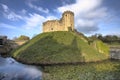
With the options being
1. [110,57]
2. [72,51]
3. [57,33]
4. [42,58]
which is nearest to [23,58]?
[42,58]

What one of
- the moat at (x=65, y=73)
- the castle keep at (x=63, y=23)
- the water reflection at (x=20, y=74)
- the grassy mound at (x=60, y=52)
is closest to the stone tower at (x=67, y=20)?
the castle keep at (x=63, y=23)

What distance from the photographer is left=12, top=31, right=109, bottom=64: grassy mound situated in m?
25.9

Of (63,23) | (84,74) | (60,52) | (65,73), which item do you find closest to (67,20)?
(63,23)

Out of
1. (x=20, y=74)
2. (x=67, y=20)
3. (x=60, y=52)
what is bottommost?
(x=20, y=74)

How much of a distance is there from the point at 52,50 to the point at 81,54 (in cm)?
566

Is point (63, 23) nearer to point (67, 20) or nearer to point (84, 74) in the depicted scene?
point (67, 20)

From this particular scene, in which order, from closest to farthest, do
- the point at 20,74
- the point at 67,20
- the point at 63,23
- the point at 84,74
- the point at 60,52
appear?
1. the point at 84,74
2. the point at 20,74
3. the point at 60,52
4. the point at 67,20
5. the point at 63,23

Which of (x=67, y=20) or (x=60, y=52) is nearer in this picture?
(x=60, y=52)

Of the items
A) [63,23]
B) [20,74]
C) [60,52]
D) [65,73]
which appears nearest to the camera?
[65,73]

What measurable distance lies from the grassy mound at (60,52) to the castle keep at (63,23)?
7112 millimetres

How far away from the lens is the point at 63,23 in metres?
42.3

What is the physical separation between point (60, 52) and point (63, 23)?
51.9 feet

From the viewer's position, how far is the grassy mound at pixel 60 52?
85.0 feet

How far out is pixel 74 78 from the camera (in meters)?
15.1
